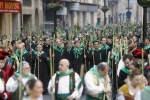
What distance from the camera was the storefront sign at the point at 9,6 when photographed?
31.9 meters

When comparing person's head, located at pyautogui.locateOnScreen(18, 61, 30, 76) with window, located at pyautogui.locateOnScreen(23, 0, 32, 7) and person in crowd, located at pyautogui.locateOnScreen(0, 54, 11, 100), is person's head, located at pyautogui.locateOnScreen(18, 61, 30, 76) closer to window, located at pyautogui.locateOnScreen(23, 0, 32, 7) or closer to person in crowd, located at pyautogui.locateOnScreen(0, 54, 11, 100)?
person in crowd, located at pyautogui.locateOnScreen(0, 54, 11, 100)

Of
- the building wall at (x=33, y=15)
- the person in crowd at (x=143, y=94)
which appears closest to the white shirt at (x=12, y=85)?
the person in crowd at (x=143, y=94)

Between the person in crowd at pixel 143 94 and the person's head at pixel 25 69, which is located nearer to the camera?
the person in crowd at pixel 143 94

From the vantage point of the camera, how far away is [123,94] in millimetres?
9609

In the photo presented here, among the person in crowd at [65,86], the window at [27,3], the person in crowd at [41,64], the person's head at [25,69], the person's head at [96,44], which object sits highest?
the window at [27,3]

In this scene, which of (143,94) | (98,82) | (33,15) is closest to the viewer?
(143,94)

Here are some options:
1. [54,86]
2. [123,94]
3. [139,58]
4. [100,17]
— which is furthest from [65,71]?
[100,17]

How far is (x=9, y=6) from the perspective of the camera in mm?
32656

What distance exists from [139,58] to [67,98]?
2.17 m

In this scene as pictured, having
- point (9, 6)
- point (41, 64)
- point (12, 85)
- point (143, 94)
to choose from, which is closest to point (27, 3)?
point (9, 6)

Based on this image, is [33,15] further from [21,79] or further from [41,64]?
[21,79]

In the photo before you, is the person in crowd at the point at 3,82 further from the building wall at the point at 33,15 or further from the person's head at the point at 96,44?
the building wall at the point at 33,15

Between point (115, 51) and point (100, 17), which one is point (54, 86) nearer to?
point (115, 51)

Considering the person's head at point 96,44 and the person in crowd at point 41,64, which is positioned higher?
the person's head at point 96,44
